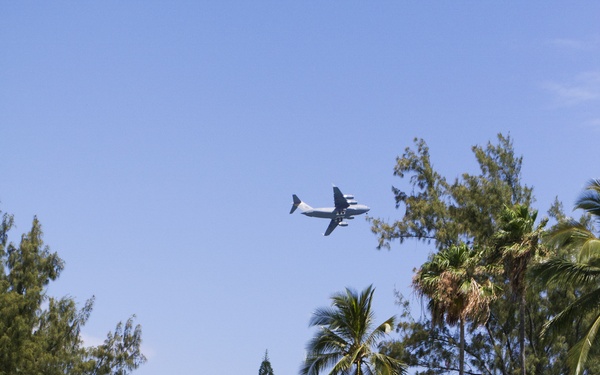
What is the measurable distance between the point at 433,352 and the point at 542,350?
6624mm

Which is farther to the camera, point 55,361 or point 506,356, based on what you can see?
point 506,356

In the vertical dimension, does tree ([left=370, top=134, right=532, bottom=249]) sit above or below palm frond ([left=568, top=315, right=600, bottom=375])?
above

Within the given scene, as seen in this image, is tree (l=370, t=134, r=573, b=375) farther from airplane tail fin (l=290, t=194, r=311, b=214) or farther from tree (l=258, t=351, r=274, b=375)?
airplane tail fin (l=290, t=194, r=311, b=214)

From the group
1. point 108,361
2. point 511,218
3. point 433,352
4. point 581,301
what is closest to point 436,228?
point 433,352

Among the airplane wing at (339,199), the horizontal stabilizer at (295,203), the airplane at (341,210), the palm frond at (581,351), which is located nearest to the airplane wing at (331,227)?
the airplane at (341,210)

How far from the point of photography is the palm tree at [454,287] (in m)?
33.3

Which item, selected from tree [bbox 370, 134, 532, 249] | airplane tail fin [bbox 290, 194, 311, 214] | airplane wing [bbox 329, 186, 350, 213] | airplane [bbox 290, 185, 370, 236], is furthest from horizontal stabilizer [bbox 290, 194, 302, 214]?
tree [bbox 370, 134, 532, 249]

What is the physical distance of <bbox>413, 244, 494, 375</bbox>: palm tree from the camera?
109 ft

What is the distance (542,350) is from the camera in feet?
192

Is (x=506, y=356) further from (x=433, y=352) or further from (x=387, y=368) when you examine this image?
(x=387, y=368)

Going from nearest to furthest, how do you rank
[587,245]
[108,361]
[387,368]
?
[587,245], [387,368], [108,361]

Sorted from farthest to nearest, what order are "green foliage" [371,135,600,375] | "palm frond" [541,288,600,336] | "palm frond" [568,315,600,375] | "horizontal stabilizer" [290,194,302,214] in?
"horizontal stabilizer" [290,194,302,214] → "green foliage" [371,135,600,375] → "palm frond" [541,288,600,336] → "palm frond" [568,315,600,375]

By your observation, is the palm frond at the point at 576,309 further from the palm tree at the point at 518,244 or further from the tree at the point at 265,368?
the tree at the point at 265,368

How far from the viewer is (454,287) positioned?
111 ft
